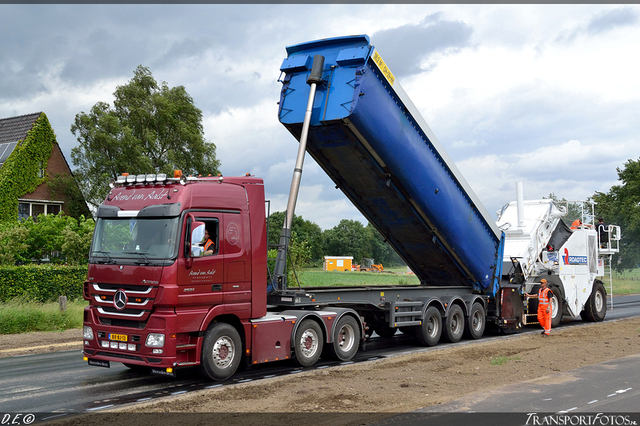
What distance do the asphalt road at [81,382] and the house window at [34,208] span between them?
18.9 m

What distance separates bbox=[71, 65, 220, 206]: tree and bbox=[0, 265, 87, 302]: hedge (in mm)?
13843

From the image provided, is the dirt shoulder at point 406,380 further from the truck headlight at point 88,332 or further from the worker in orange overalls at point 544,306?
the truck headlight at point 88,332

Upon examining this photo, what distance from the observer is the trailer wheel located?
43.6ft

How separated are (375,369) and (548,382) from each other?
110 inches

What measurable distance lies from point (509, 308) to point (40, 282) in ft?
45.5

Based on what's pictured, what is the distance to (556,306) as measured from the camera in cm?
1669

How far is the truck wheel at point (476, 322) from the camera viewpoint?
1392 centimetres

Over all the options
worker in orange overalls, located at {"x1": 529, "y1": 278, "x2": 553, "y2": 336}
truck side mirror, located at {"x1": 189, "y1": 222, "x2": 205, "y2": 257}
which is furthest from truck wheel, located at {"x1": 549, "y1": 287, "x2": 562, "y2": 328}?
truck side mirror, located at {"x1": 189, "y1": 222, "x2": 205, "y2": 257}

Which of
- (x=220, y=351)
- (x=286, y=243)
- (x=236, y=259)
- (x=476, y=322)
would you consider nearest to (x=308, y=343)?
(x=286, y=243)

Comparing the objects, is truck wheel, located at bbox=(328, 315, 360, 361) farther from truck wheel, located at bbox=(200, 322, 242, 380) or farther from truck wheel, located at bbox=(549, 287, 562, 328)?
truck wheel, located at bbox=(549, 287, 562, 328)

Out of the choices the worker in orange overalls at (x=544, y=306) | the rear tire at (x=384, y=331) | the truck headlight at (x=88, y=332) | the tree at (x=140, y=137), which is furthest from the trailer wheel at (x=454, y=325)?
the tree at (x=140, y=137)

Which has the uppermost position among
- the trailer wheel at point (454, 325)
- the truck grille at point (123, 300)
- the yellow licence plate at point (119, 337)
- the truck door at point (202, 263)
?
the truck door at point (202, 263)

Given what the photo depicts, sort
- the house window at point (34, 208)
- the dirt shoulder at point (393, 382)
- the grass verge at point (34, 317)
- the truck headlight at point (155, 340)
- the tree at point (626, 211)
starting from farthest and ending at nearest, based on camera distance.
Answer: the tree at point (626, 211) → the house window at point (34, 208) → the grass verge at point (34, 317) → the truck headlight at point (155, 340) → the dirt shoulder at point (393, 382)

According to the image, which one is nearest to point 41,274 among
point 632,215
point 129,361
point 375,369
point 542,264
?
point 129,361
